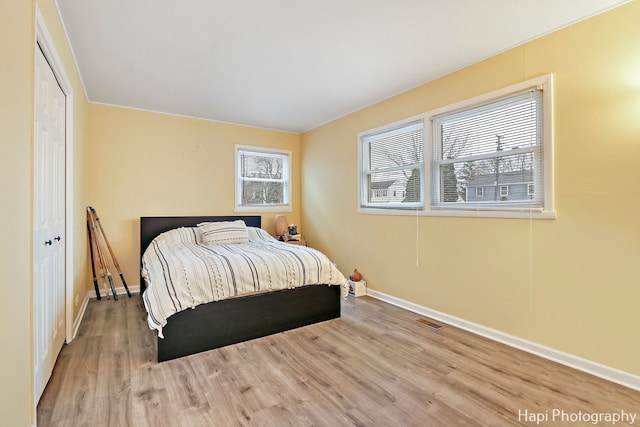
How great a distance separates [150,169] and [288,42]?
2.88m

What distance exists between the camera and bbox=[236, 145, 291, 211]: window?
4996 mm

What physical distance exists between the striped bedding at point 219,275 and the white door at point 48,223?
1.96ft

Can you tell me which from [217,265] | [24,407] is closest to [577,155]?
[217,265]

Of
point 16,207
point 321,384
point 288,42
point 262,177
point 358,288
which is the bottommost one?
point 321,384

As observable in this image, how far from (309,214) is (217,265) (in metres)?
2.74

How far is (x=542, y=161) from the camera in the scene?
94.8 inches

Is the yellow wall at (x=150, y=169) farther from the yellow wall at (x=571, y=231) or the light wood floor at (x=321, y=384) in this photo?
the yellow wall at (x=571, y=231)

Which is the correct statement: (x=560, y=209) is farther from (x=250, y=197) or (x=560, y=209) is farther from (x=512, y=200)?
(x=250, y=197)

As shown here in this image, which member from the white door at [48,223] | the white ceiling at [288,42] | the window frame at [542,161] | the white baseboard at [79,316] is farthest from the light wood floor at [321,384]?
the white ceiling at [288,42]

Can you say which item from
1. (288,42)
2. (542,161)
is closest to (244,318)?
(288,42)

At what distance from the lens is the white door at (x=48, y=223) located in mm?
1742

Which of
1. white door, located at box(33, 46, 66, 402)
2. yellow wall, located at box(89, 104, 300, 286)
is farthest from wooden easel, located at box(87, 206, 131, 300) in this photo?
white door, located at box(33, 46, 66, 402)

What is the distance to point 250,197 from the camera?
16.8ft

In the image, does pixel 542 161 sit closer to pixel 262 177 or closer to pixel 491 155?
pixel 491 155
